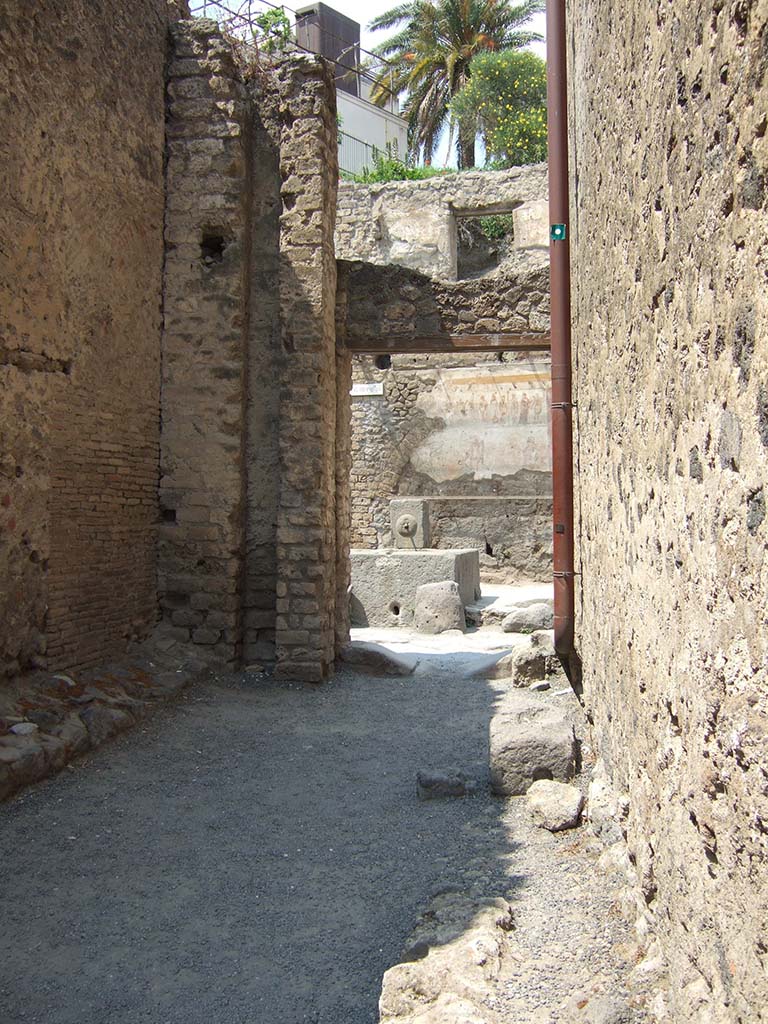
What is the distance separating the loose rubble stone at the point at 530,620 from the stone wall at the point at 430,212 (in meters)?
8.48

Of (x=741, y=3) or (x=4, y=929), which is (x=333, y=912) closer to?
(x=4, y=929)

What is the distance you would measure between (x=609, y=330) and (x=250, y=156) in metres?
A: 5.43

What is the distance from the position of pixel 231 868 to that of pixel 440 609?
23.6ft

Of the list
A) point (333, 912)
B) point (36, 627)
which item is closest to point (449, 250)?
point (36, 627)

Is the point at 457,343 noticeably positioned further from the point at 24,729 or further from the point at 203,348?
the point at 24,729

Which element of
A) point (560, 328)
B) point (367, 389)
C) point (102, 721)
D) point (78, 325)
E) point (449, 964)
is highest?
point (367, 389)

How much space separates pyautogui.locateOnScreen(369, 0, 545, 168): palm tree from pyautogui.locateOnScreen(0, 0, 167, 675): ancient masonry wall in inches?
800

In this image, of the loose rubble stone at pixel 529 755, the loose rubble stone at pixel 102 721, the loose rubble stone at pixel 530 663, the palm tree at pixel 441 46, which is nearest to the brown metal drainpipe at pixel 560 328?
the loose rubble stone at pixel 529 755

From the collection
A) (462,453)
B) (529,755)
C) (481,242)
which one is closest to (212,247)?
(529,755)

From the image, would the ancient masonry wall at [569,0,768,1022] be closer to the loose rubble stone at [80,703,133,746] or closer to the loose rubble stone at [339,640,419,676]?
the loose rubble stone at [80,703,133,746]

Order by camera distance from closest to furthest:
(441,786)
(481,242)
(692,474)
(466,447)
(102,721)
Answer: (692,474)
(441,786)
(102,721)
(466,447)
(481,242)

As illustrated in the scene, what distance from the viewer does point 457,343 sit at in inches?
318

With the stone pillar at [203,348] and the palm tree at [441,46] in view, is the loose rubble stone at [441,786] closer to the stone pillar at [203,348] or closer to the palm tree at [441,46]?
the stone pillar at [203,348]

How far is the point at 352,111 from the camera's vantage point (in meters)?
26.4
